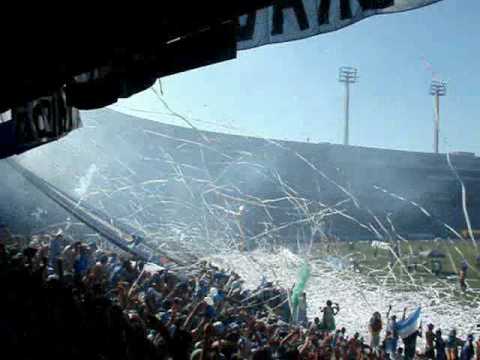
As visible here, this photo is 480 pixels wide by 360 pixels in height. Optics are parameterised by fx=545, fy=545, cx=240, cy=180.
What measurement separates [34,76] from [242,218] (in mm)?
23094

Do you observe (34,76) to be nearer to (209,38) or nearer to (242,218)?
(209,38)

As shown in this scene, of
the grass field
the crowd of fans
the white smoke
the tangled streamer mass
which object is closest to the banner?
the crowd of fans

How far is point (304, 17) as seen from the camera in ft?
7.95

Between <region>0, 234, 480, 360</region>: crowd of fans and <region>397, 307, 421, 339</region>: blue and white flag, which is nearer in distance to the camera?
<region>0, 234, 480, 360</region>: crowd of fans

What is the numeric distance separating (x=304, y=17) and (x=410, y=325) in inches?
342

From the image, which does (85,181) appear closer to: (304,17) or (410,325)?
(410,325)

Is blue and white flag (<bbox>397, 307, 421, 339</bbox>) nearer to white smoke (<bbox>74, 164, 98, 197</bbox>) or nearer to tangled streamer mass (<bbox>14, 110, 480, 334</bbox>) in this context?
tangled streamer mass (<bbox>14, 110, 480, 334</bbox>)

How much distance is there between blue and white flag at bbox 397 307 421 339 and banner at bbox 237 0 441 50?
27.6ft

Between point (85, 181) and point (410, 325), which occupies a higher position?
point (85, 181)

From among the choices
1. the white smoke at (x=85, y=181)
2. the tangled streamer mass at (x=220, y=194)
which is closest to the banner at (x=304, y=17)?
the tangled streamer mass at (x=220, y=194)

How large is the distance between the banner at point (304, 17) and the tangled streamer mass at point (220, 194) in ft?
47.7

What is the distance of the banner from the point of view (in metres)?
2.26

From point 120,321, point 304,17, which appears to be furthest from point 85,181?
point 304,17

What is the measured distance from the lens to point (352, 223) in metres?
29.7
